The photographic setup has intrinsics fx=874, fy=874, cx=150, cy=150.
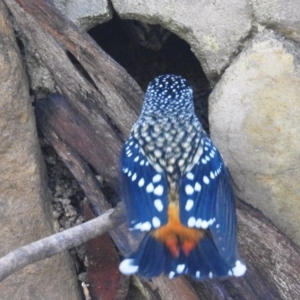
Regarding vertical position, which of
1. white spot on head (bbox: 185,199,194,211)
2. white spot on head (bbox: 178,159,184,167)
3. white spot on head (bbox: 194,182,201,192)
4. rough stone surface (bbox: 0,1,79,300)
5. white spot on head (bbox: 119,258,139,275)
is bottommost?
rough stone surface (bbox: 0,1,79,300)

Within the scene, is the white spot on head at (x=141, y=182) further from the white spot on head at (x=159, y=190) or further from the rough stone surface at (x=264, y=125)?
the rough stone surface at (x=264, y=125)

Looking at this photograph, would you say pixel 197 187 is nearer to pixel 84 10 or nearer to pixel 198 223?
pixel 198 223

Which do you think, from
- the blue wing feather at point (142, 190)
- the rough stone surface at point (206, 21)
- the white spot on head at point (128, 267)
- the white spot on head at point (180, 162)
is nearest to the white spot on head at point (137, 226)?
the blue wing feather at point (142, 190)

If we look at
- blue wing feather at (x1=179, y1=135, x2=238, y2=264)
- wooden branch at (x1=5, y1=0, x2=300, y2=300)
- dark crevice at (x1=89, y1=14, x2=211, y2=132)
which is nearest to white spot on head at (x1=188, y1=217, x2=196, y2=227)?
blue wing feather at (x1=179, y1=135, x2=238, y2=264)

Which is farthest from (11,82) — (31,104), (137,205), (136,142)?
(137,205)

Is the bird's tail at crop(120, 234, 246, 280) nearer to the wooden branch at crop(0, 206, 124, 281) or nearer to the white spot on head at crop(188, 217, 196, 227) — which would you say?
the white spot on head at crop(188, 217, 196, 227)

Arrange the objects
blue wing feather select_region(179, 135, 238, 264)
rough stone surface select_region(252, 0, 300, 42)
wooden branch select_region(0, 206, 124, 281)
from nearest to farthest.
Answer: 1. wooden branch select_region(0, 206, 124, 281)
2. blue wing feather select_region(179, 135, 238, 264)
3. rough stone surface select_region(252, 0, 300, 42)
